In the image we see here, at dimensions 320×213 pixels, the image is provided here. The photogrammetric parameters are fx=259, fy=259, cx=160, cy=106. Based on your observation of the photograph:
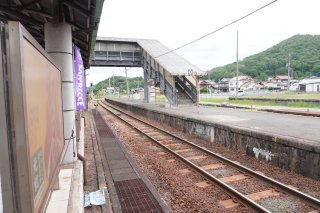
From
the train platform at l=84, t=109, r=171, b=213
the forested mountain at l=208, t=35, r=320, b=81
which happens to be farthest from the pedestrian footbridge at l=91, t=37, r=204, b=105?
the forested mountain at l=208, t=35, r=320, b=81

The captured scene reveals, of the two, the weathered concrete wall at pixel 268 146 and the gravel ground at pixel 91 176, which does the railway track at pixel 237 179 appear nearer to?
the weathered concrete wall at pixel 268 146

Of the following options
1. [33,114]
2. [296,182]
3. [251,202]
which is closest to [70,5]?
[33,114]

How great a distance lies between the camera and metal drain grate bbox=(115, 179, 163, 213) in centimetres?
522

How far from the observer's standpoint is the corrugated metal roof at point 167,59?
25.7m

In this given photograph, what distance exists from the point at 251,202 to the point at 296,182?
2181 mm

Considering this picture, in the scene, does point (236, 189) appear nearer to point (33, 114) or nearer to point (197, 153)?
point (197, 153)

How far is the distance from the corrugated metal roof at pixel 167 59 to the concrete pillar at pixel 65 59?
18608mm

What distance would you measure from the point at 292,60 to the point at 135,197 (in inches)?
4694

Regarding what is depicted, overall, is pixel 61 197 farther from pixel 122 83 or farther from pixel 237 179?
pixel 122 83

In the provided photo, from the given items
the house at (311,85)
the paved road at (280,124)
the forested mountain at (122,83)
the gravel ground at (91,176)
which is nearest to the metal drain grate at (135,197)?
the gravel ground at (91,176)

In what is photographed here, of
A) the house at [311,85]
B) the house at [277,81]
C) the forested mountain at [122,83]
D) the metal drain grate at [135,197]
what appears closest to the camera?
the metal drain grate at [135,197]

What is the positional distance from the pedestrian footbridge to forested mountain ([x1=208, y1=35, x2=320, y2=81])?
8894cm

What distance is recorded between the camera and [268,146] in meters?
8.57

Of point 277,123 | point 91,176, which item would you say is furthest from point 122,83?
point 91,176
